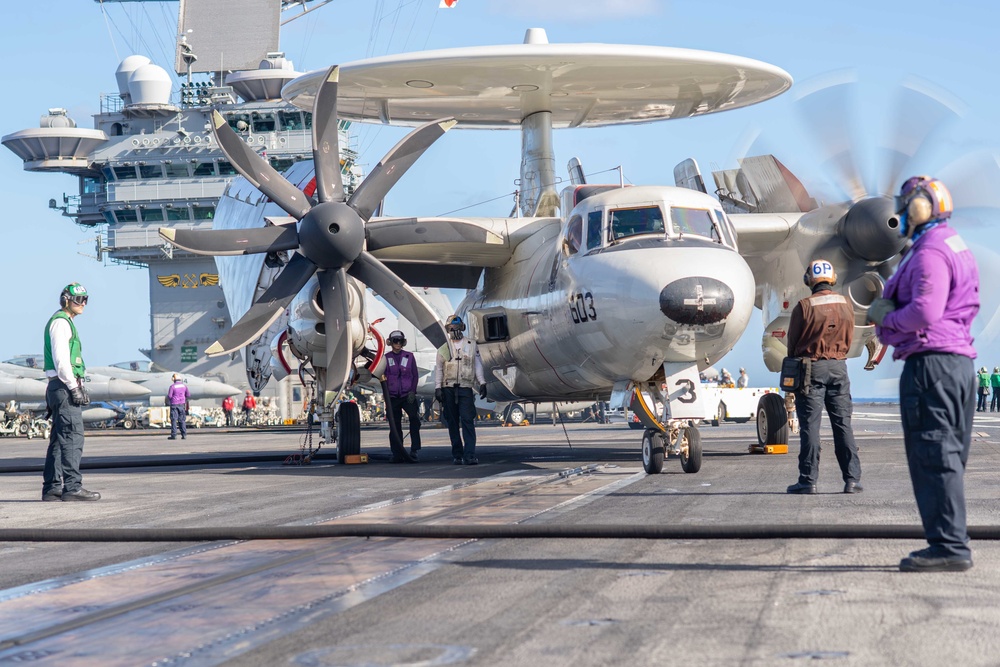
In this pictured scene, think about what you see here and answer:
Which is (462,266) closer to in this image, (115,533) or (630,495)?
(630,495)

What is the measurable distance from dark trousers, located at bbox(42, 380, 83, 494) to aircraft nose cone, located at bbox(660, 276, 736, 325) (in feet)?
22.7

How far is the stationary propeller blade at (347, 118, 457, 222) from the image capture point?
17.3 m

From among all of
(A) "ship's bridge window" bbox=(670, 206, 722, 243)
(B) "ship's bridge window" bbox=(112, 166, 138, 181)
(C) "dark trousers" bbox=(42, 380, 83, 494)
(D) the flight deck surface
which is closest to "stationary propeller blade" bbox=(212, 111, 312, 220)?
(C) "dark trousers" bbox=(42, 380, 83, 494)

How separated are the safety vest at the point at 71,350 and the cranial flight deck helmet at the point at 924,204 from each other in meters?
9.05

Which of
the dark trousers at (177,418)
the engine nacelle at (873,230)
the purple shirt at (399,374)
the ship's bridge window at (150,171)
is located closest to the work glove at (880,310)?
the engine nacelle at (873,230)

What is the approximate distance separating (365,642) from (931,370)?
3.75 meters

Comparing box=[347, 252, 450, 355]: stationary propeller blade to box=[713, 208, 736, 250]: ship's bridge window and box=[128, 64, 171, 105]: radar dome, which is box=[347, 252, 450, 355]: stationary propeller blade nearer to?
box=[713, 208, 736, 250]: ship's bridge window

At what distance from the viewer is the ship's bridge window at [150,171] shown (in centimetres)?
6912

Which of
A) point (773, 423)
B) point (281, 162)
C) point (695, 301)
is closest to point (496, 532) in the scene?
point (695, 301)

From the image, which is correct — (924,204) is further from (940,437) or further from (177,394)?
(177,394)

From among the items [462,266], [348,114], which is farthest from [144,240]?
[462,266]

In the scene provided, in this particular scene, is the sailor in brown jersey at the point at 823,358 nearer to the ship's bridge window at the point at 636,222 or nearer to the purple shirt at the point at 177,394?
the ship's bridge window at the point at 636,222

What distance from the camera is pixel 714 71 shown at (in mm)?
22500

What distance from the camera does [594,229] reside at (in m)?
14.8
